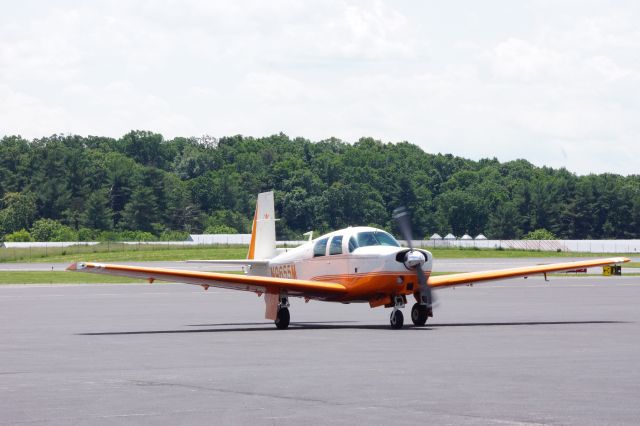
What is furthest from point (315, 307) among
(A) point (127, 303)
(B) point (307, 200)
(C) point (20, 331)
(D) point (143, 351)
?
(B) point (307, 200)

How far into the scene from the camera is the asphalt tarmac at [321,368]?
44.0 feet

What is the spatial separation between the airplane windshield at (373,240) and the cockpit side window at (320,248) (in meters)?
0.97

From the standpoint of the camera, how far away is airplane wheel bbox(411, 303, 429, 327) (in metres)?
28.3

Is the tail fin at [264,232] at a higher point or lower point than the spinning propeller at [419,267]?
higher

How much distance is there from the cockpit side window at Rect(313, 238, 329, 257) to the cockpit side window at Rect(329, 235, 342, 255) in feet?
0.75

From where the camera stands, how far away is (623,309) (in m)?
A: 34.9

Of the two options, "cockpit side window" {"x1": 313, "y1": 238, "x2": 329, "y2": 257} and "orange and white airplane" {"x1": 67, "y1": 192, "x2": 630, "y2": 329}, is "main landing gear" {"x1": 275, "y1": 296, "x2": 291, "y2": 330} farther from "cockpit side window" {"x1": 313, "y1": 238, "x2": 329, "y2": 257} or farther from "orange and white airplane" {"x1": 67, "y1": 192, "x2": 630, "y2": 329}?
"cockpit side window" {"x1": 313, "y1": 238, "x2": 329, "y2": 257}

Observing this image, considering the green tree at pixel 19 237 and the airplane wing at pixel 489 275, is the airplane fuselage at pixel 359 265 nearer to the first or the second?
the airplane wing at pixel 489 275

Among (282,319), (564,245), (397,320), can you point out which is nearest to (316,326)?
(282,319)

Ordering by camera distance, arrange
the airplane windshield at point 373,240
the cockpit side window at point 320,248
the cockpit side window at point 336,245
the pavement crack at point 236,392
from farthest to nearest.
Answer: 1. the cockpit side window at point 320,248
2. the cockpit side window at point 336,245
3. the airplane windshield at point 373,240
4. the pavement crack at point 236,392

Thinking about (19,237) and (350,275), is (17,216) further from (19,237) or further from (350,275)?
(350,275)

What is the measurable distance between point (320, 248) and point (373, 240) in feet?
4.77

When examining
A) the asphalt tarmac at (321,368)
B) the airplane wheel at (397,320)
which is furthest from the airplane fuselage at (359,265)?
the asphalt tarmac at (321,368)

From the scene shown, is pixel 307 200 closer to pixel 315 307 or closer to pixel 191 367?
pixel 315 307
